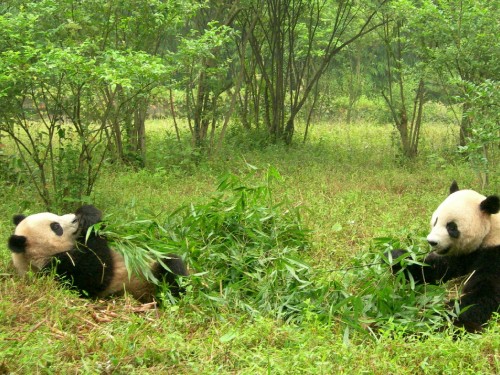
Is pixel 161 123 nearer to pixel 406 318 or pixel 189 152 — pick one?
pixel 189 152

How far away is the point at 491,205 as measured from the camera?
4.27 m

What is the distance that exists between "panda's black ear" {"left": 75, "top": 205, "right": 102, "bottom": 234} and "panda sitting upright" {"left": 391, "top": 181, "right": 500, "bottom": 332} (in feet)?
7.59

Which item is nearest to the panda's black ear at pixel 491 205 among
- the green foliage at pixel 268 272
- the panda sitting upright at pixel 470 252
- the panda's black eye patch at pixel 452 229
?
the panda sitting upright at pixel 470 252

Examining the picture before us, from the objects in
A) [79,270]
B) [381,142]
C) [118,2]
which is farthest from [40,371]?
[381,142]

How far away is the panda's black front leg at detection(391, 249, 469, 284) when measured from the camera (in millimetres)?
4523

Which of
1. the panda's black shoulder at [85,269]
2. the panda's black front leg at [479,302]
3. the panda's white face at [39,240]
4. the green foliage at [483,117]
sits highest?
the green foliage at [483,117]

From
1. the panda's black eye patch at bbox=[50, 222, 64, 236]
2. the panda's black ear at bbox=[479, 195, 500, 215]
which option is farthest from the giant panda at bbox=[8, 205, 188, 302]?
the panda's black ear at bbox=[479, 195, 500, 215]

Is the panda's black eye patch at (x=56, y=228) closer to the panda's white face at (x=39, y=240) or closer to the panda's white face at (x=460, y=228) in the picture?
the panda's white face at (x=39, y=240)

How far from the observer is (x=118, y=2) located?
22.6ft

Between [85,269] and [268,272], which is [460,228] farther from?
[85,269]

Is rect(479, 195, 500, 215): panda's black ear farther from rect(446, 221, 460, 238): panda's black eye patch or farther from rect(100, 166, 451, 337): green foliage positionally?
rect(100, 166, 451, 337): green foliage

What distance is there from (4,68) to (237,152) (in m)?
5.99

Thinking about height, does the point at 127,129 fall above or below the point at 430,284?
above

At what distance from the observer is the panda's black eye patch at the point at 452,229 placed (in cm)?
435
